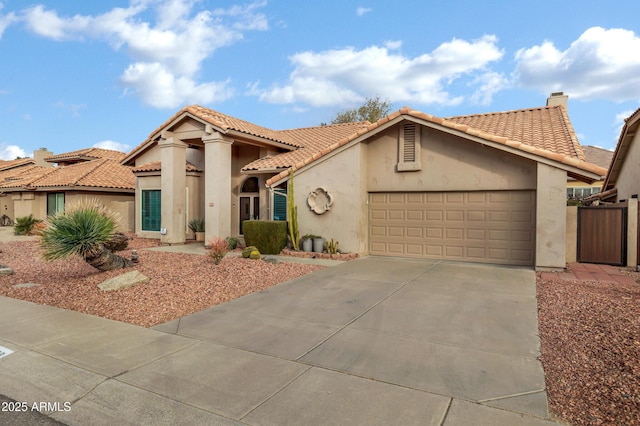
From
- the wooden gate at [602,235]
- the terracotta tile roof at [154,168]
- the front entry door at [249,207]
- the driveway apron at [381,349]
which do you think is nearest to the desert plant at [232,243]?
the front entry door at [249,207]

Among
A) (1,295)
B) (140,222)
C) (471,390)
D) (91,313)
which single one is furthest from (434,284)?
(140,222)

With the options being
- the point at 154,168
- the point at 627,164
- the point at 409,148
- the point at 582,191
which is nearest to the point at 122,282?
the point at 409,148

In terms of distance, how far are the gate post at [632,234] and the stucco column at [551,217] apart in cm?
228

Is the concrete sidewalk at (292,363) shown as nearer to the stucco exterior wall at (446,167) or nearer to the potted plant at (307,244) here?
the stucco exterior wall at (446,167)

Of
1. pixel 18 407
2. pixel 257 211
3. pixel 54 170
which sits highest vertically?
pixel 54 170

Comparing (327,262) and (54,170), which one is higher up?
(54,170)

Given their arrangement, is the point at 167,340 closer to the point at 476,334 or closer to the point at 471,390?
the point at 471,390

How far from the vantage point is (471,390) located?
402cm

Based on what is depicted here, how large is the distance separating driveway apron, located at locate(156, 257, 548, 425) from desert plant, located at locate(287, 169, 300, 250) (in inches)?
201

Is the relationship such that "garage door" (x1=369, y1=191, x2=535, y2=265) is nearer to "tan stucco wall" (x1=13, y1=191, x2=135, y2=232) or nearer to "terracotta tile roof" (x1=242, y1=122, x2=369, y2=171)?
"terracotta tile roof" (x1=242, y1=122, x2=369, y2=171)

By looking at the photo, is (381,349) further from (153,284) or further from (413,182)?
(413,182)

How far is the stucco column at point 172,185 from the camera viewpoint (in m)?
17.2

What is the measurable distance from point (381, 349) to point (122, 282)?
6058 mm

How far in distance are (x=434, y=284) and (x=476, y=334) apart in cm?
333
